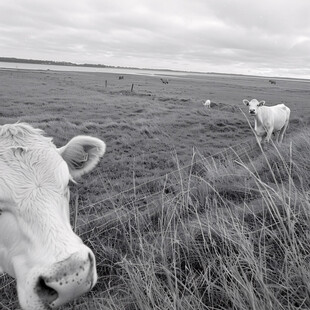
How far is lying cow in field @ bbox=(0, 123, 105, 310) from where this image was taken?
2.00 meters

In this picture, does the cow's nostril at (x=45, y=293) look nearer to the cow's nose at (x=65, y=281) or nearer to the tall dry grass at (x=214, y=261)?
the cow's nose at (x=65, y=281)

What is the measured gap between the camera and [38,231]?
7.01ft

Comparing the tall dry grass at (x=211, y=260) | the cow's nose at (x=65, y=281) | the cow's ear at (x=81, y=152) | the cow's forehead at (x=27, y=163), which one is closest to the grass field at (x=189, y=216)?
the tall dry grass at (x=211, y=260)

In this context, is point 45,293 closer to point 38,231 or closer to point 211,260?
point 38,231

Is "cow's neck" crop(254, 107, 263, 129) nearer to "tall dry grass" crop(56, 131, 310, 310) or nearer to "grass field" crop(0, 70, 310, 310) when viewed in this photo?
"grass field" crop(0, 70, 310, 310)

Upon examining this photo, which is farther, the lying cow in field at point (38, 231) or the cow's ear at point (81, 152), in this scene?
the cow's ear at point (81, 152)

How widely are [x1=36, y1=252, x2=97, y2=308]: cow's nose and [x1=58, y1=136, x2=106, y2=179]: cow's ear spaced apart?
139cm

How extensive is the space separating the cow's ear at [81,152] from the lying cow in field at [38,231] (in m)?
0.45

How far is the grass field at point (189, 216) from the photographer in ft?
7.84

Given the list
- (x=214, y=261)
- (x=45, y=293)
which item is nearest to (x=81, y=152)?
(x=45, y=293)

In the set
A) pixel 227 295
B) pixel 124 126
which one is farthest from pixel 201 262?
pixel 124 126

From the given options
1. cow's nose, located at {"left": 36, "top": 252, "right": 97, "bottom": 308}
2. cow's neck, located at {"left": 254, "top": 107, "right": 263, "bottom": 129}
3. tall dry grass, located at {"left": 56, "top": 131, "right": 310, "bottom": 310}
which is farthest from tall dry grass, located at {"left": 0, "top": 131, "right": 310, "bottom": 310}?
cow's neck, located at {"left": 254, "top": 107, "right": 263, "bottom": 129}

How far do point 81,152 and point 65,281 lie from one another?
63.7 inches

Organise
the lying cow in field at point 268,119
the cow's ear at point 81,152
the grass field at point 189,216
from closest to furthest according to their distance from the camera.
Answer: the grass field at point 189,216 → the cow's ear at point 81,152 → the lying cow in field at point 268,119
